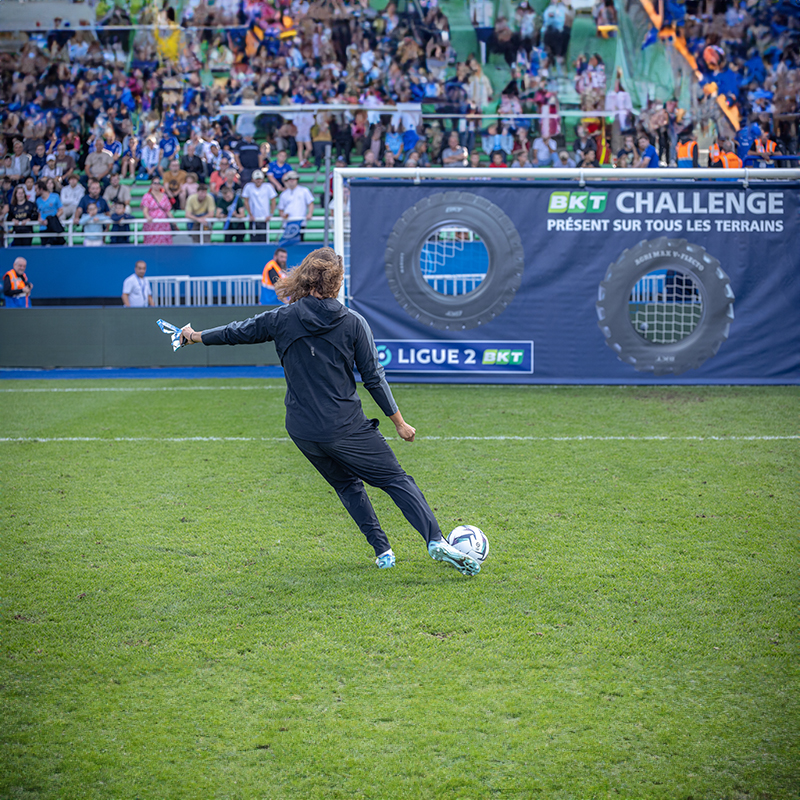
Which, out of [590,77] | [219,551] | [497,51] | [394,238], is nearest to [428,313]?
[394,238]

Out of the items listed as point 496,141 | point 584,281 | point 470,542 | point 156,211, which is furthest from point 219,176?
point 470,542

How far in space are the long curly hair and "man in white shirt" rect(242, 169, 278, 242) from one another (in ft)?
45.6

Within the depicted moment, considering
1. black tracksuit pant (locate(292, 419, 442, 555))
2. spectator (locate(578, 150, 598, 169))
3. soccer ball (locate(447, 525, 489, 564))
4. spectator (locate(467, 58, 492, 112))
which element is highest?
spectator (locate(467, 58, 492, 112))

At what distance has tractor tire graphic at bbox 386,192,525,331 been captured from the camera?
11.4 metres

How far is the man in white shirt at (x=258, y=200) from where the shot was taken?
59.6 feet

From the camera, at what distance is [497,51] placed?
77.5 feet

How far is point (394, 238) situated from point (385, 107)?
32.0 ft

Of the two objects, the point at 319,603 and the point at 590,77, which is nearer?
the point at 319,603

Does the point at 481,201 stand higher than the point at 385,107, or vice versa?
the point at 385,107

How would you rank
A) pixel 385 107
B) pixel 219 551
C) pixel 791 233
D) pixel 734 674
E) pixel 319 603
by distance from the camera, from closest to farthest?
1. pixel 734 674
2. pixel 319 603
3. pixel 219 551
4. pixel 791 233
5. pixel 385 107

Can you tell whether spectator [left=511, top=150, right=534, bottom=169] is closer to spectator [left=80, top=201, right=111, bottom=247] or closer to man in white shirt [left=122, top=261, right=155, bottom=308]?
man in white shirt [left=122, top=261, right=155, bottom=308]

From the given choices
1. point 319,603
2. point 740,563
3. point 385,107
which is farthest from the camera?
point 385,107

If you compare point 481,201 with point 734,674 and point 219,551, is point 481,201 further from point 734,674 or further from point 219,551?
point 734,674

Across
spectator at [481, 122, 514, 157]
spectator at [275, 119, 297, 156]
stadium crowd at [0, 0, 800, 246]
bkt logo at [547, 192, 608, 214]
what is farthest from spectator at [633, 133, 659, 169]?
spectator at [275, 119, 297, 156]
